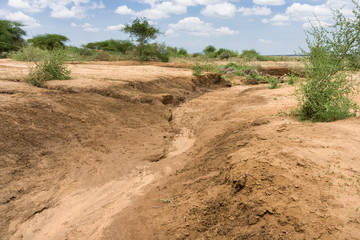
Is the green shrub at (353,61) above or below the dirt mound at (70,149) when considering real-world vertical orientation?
above

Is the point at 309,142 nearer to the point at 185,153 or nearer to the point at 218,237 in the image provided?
the point at 218,237

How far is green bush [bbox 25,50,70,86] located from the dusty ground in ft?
1.11

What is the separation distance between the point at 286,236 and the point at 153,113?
4.91 meters

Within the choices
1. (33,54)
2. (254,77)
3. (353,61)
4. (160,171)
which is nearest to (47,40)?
(33,54)

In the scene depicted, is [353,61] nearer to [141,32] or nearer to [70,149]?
[70,149]

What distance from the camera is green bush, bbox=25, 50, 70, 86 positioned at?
245 inches

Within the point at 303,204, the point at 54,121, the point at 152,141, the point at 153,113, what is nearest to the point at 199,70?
the point at 153,113

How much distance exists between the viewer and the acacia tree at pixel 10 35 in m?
17.0

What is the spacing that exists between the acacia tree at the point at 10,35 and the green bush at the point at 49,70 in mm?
12656

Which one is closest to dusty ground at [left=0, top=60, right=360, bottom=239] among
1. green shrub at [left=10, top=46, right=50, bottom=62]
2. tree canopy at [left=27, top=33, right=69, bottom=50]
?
green shrub at [left=10, top=46, right=50, bottom=62]

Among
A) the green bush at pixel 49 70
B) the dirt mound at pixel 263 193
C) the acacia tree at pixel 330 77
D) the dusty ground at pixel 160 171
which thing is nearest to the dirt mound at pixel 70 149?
the dusty ground at pixel 160 171

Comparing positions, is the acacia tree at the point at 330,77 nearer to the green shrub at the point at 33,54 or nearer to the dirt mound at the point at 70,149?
the dirt mound at the point at 70,149

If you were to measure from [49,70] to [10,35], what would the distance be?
14.6 metres

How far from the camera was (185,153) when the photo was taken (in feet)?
15.9
